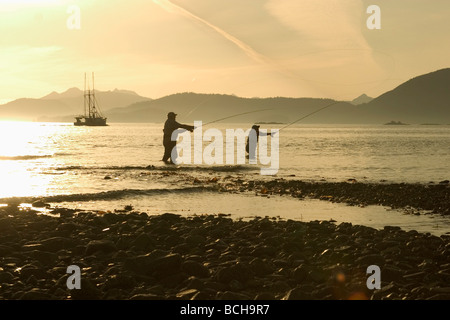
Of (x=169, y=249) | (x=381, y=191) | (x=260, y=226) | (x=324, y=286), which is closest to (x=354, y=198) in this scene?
(x=381, y=191)

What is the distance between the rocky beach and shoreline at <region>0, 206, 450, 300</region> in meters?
0.02

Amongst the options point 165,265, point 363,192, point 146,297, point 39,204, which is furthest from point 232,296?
point 363,192

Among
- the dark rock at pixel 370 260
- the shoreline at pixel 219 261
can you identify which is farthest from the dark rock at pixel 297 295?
the dark rock at pixel 370 260

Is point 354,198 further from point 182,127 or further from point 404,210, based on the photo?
point 182,127

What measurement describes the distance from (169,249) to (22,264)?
2.74 meters

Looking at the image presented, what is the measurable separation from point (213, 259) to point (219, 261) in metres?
0.18

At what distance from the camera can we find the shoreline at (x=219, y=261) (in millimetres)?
7965

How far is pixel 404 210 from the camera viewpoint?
17.2m

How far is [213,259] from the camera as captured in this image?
386 inches

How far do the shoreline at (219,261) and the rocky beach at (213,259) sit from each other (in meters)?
0.02

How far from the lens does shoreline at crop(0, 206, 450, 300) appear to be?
7.96 metres

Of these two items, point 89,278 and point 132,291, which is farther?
point 89,278

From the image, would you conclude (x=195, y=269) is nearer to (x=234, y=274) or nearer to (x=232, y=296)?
(x=234, y=274)

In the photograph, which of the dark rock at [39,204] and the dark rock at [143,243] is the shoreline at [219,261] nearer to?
the dark rock at [143,243]
